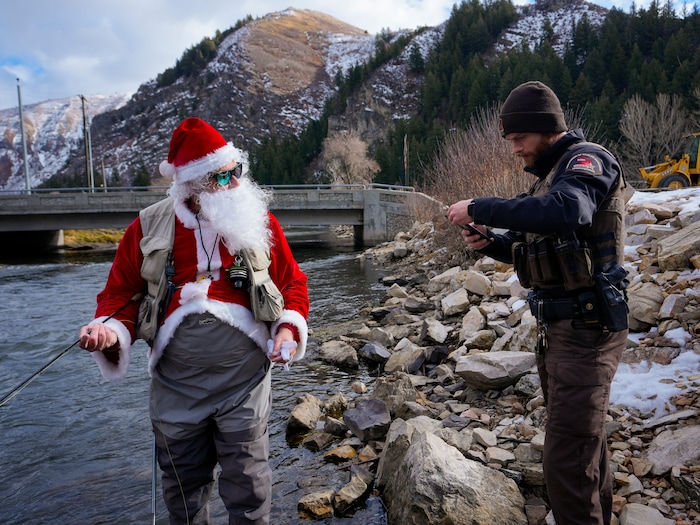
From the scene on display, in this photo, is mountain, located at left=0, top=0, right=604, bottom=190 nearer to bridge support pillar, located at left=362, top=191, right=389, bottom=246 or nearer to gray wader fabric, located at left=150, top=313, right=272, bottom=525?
bridge support pillar, located at left=362, top=191, right=389, bottom=246

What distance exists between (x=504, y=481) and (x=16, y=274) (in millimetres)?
21962

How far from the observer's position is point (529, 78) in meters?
58.8

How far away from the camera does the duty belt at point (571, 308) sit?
2238mm

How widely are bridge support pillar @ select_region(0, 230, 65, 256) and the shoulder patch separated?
35.2 metres

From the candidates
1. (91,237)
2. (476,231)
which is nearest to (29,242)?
(91,237)

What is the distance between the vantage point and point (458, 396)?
15.9 feet

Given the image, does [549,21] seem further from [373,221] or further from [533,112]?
[533,112]

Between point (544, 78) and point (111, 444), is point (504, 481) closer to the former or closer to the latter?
point (111, 444)

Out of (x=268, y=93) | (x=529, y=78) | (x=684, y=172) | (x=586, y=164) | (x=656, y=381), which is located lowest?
(x=656, y=381)

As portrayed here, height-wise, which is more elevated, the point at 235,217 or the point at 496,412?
the point at 235,217

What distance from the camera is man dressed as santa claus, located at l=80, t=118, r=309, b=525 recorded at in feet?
7.68

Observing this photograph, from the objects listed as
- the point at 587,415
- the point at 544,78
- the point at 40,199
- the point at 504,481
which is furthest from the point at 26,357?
the point at 544,78

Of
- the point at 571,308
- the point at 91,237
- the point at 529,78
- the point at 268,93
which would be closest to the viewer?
the point at 571,308

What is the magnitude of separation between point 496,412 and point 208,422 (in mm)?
2769
